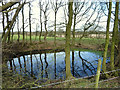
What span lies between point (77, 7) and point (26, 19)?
931 centimetres

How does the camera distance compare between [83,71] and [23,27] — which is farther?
[23,27]

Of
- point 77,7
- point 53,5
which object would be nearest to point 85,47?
point 77,7

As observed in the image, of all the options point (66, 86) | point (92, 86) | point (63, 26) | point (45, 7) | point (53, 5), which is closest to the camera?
point (92, 86)

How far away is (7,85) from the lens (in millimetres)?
3531

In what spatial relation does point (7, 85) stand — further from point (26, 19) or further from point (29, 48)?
point (26, 19)

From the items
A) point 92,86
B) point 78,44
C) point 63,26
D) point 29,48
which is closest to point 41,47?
point 29,48

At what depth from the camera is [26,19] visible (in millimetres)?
17094

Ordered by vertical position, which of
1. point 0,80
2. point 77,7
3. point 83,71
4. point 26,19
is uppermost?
point 77,7

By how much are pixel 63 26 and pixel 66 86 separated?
2.77m

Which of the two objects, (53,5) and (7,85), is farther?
(53,5)

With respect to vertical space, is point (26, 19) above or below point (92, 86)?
above

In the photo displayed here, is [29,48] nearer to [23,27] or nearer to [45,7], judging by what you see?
[23,27]

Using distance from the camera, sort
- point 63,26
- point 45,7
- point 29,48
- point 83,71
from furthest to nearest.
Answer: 1. point 45,7
2. point 29,48
3. point 83,71
4. point 63,26

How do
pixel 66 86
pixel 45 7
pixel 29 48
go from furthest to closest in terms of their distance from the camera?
1. pixel 45 7
2. pixel 29 48
3. pixel 66 86
